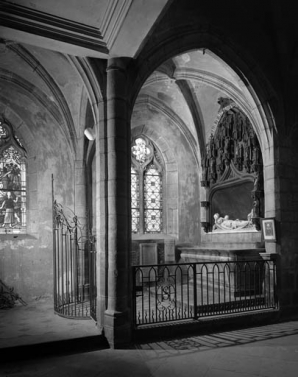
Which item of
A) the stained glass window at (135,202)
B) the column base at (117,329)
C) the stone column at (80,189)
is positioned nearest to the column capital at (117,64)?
the stone column at (80,189)

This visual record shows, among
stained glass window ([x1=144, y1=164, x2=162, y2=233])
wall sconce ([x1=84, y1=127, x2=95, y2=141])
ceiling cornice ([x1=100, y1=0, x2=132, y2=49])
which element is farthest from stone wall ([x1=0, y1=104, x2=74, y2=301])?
ceiling cornice ([x1=100, y1=0, x2=132, y2=49])

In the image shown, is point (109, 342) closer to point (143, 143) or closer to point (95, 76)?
point (95, 76)

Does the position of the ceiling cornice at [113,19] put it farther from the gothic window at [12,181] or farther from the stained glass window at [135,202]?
the stained glass window at [135,202]

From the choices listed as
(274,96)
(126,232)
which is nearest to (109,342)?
(126,232)

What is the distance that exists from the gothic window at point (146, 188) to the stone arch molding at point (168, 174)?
0.54 feet

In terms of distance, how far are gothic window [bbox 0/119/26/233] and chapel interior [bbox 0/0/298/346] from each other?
26 millimetres

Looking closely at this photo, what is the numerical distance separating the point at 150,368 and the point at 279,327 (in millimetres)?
3001

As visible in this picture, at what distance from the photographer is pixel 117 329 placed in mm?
5316

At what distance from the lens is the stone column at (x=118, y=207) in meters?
5.40

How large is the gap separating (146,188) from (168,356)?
641 centimetres

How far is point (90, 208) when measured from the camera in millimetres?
9234

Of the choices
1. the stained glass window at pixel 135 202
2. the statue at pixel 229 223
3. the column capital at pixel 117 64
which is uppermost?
the column capital at pixel 117 64

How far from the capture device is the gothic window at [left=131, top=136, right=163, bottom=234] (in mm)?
10617

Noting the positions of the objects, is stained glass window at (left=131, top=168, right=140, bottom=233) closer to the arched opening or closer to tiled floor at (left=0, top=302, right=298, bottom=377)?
the arched opening
